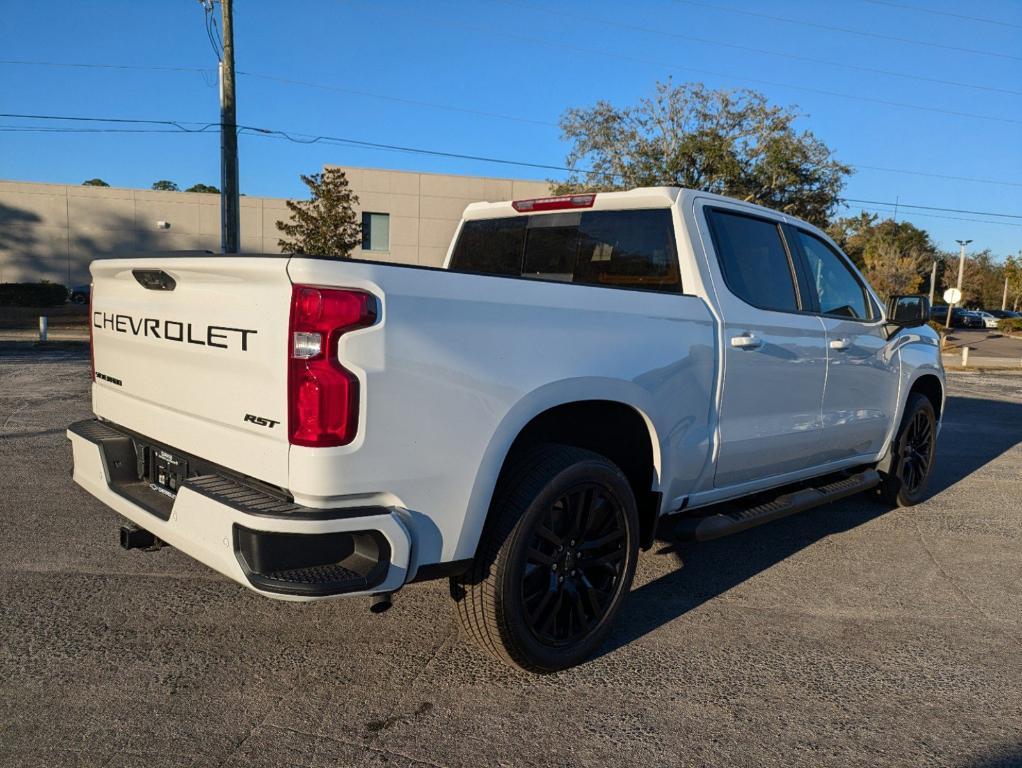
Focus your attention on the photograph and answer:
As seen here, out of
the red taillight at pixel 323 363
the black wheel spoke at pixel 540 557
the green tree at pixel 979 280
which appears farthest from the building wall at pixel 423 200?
the green tree at pixel 979 280

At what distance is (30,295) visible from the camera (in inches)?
1308

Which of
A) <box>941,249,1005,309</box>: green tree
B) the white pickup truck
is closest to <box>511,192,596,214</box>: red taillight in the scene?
the white pickup truck

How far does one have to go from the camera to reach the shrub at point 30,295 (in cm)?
3297

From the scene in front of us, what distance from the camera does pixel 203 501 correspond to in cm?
257

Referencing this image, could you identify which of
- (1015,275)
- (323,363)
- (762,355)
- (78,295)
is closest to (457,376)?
(323,363)

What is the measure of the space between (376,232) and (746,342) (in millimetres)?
35444

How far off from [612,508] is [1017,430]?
9.17 meters

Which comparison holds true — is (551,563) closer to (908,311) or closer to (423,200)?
(908,311)

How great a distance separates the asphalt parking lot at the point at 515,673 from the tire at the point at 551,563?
171 millimetres

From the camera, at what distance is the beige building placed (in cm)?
3781

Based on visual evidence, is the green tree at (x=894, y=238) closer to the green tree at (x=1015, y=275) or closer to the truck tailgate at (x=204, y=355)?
the green tree at (x=1015, y=275)

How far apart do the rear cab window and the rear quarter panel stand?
631 mm

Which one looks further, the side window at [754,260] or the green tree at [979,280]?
the green tree at [979,280]

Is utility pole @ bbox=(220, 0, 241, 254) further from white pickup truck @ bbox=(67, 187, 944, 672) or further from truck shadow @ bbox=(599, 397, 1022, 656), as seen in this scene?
truck shadow @ bbox=(599, 397, 1022, 656)
